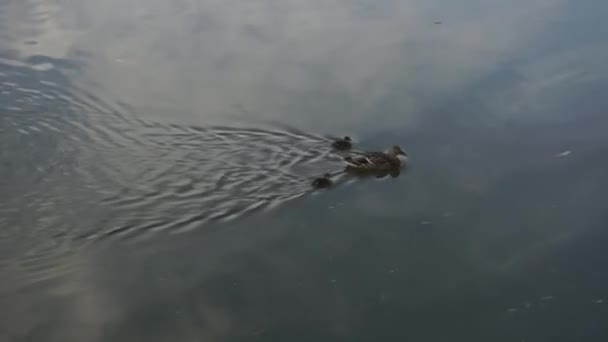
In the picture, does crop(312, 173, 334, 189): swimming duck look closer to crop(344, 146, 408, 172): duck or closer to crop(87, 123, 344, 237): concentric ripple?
crop(87, 123, 344, 237): concentric ripple

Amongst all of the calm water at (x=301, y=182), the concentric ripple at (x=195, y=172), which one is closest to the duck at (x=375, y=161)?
the calm water at (x=301, y=182)

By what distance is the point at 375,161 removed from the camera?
867 cm

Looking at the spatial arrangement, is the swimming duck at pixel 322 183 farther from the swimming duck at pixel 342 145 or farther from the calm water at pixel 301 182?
the swimming duck at pixel 342 145

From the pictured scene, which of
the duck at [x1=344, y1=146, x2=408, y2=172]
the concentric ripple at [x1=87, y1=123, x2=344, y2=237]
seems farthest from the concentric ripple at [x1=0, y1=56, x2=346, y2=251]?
the duck at [x1=344, y1=146, x2=408, y2=172]

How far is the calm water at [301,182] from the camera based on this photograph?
6.57 m

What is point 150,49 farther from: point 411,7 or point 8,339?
point 8,339

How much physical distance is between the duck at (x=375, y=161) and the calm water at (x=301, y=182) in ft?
0.51

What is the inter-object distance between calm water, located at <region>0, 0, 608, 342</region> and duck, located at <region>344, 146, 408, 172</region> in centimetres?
16

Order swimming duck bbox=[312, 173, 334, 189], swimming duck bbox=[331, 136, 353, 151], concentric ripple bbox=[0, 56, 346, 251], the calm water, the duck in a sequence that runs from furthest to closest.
→ swimming duck bbox=[331, 136, 353, 151] → the duck → swimming duck bbox=[312, 173, 334, 189] → concentric ripple bbox=[0, 56, 346, 251] → the calm water

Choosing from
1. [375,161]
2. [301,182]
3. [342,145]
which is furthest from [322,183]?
[342,145]

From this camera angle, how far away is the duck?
866 cm

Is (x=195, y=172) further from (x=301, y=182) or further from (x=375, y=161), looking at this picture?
(x=375, y=161)

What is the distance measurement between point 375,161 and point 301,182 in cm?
86

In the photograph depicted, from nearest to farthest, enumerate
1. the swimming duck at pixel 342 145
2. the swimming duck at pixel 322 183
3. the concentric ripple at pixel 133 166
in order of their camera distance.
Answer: the concentric ripple at pixel 133 166 < the swimming duck at pixel 322 183 < the swimming duck at pixel 342 145
